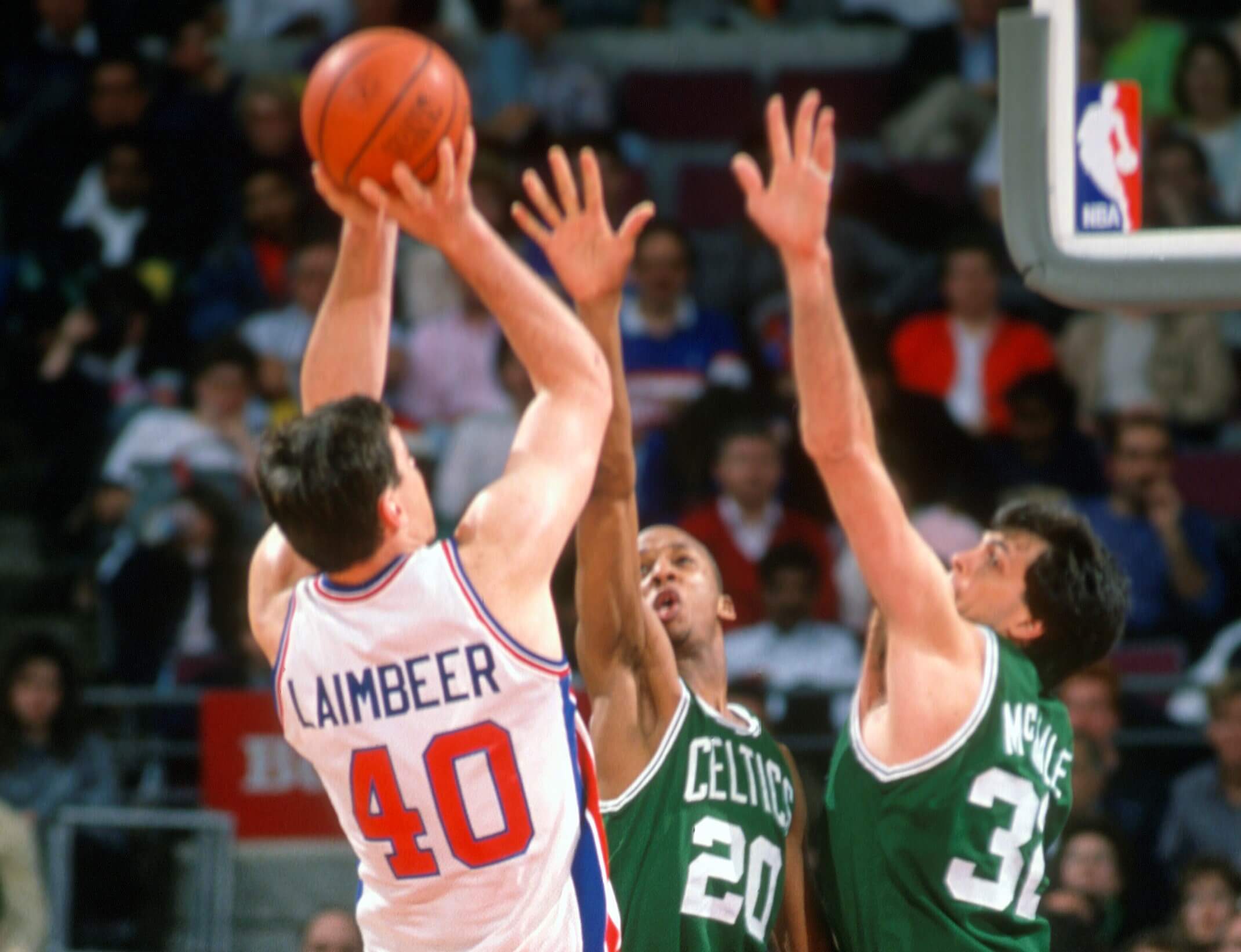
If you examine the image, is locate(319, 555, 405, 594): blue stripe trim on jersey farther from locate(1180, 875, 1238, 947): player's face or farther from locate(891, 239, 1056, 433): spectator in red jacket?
locate(891, 239, 1056, 433): spectator in red jacket

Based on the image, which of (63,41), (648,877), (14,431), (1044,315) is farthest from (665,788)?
→ (63,41)

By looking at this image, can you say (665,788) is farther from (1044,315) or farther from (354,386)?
(1044,315)

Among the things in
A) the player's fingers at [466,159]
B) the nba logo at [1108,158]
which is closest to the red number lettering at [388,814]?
the player's fingers at [466,159]

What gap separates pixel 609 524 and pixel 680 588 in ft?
1.51

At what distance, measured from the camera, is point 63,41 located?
11461mm

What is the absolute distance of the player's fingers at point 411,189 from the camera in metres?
3.45

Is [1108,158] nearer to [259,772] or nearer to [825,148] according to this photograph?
[825,148]

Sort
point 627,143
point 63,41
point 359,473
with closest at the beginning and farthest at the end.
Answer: point 359,473, point 627,143, point 63,41

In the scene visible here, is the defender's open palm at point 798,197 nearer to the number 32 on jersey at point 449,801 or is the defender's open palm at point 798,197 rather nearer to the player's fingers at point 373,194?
the player's fingers at point 373,194

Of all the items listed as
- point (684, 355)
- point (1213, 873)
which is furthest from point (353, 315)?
point (684, 355)

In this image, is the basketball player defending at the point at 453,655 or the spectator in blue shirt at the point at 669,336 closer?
the basketball player defending at the point at 453,655

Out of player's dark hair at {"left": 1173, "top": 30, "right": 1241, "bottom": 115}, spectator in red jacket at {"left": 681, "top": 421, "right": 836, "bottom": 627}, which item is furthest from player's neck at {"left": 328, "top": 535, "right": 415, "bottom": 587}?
player's dark hair at {"left": 1173, "top": 30, "right": 1241, "bottom": 115}

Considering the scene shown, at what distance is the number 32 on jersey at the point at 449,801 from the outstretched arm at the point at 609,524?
801 millimetres

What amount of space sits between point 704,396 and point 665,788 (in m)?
4.22
